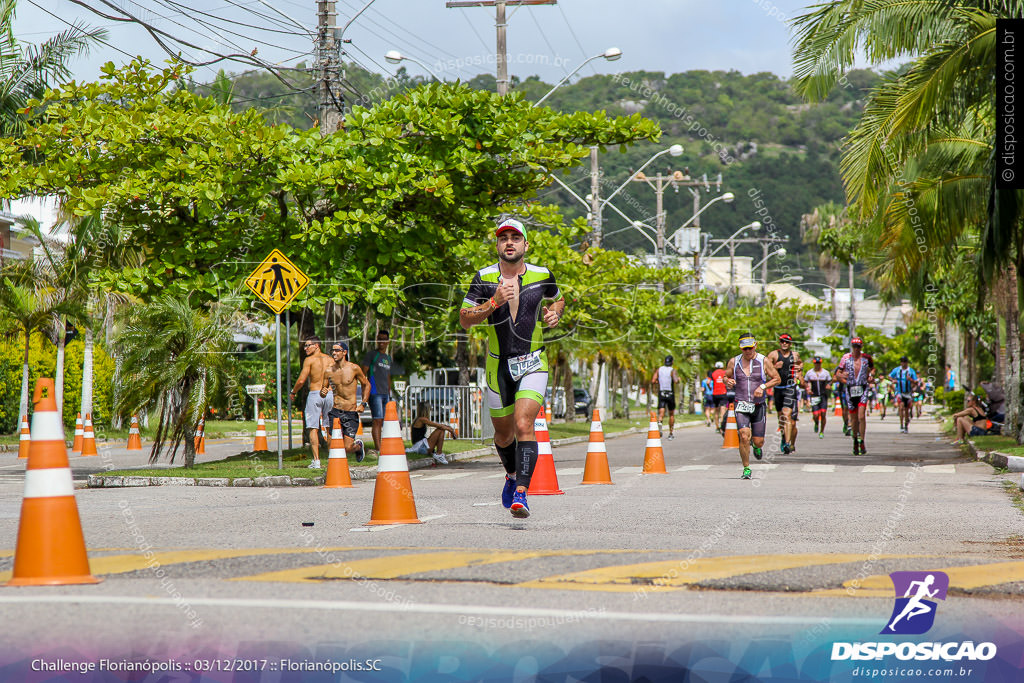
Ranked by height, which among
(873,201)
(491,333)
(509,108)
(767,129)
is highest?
(767,129)

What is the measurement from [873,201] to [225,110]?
9564 mm

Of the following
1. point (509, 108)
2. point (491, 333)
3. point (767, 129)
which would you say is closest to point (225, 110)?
point (509, 108)

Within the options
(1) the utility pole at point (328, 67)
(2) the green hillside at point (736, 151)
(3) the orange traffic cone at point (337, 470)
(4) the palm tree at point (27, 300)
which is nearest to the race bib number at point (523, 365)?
(3) the orange traffic cone at point (337, 470)

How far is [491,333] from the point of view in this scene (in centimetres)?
901

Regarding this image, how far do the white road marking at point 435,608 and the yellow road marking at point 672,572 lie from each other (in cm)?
56

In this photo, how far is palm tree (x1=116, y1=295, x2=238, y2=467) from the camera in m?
16.7

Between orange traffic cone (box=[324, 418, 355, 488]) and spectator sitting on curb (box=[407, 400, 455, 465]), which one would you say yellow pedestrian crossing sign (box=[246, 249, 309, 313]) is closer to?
orange traffic cone (box=[324, 418, 355, 488])

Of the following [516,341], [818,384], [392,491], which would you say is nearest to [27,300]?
[818,384]

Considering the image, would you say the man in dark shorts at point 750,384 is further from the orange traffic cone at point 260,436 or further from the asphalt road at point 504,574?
the orange traffic cone at point 260,436

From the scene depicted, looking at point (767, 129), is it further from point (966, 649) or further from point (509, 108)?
point (966, 649)

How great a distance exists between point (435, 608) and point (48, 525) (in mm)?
1987

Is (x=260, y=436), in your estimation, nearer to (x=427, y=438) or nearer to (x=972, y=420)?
(x=427, y=438)

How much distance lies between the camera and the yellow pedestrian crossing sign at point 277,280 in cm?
1636

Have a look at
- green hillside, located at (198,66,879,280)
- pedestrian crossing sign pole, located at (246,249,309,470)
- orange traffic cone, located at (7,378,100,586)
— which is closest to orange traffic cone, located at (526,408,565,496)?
pedestrian crossing sign pole, located at (246,249,309,470)
